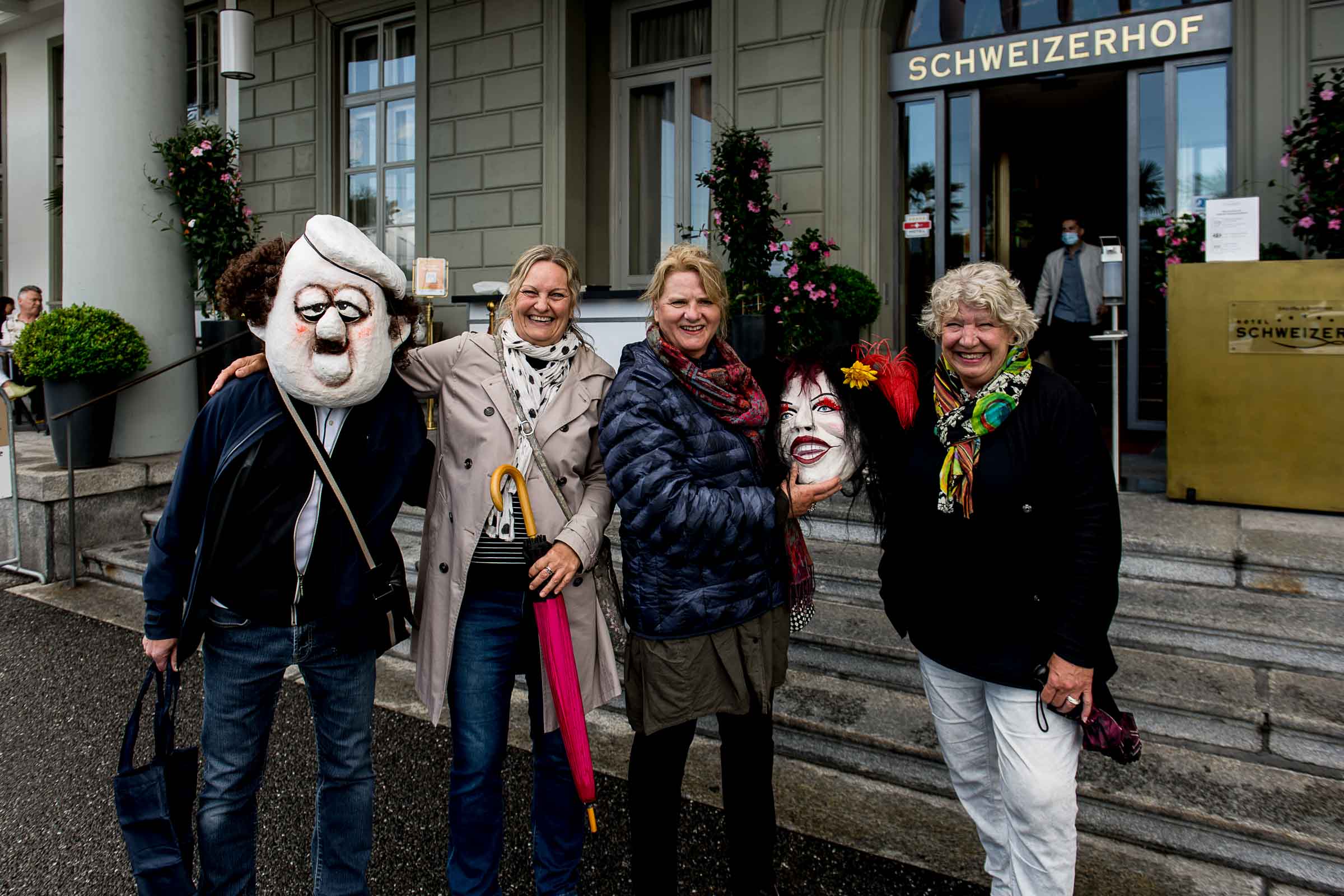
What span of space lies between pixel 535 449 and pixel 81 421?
593cm

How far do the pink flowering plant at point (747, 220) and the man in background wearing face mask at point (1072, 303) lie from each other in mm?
2706

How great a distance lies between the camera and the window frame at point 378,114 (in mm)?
10422

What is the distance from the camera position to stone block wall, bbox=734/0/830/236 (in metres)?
7.72

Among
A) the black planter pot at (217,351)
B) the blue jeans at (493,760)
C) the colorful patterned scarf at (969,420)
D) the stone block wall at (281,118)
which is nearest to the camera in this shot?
the colorful patterned scarf at (969,420)

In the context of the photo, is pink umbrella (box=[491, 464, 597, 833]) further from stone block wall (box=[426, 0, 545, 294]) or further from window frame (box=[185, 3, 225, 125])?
window frame (box=[185, 3, 225, 125])

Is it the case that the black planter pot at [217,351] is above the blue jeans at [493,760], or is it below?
above

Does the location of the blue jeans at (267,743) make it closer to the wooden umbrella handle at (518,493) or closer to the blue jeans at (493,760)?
the blue jeans at (493,760)

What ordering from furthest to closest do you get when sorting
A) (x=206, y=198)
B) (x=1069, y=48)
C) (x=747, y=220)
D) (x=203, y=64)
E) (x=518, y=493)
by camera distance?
1. (x=203, y=64)
2. (x=206, y=198)
3. (x=747, y=220)
4. (x=1069, y=48)
5. (x=518, y=493)

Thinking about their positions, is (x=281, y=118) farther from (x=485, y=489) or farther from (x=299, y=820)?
(x=485, y=489)

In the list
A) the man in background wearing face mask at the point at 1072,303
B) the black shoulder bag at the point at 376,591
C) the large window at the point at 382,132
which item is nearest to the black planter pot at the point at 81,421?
the large window at the point at 382,132

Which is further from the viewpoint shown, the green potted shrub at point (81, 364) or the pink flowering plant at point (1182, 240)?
the green potted shrub at point (81, 364)

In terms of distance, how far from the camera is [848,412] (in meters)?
2.44

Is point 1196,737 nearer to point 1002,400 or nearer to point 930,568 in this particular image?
point 930,568

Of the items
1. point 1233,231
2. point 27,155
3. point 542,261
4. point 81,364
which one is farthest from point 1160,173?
point 27,155
